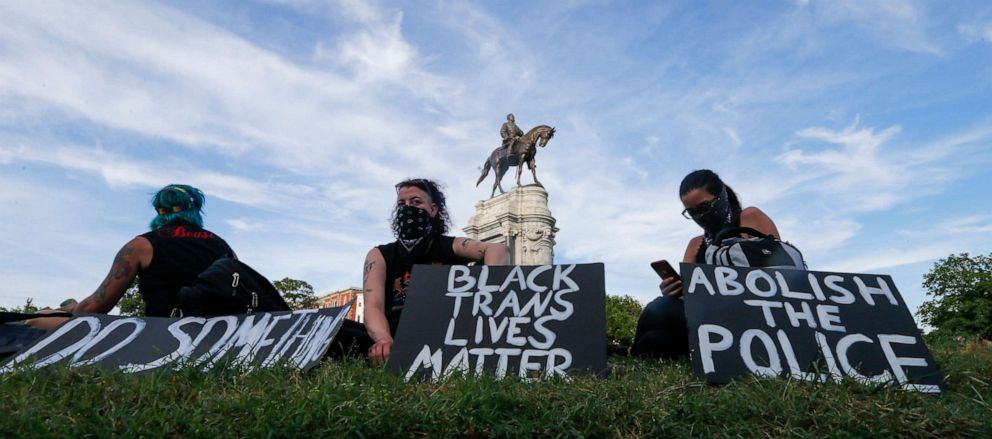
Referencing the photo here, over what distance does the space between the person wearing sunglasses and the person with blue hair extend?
145 centimetres

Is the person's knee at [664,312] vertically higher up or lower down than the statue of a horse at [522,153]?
lower down

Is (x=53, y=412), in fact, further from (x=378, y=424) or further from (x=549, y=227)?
(x=549, y=227)

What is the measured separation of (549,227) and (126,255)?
30201mm

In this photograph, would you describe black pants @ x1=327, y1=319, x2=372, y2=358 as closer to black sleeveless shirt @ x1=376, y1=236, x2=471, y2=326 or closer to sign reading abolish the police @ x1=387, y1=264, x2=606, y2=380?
black sleeveless shirt @ x1=376, y1=236, x2=471, y2=326

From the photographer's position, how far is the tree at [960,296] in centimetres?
3409

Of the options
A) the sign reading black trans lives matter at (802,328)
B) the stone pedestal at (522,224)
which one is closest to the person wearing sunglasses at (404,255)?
the sign reading black trans lives matter at (802,328)

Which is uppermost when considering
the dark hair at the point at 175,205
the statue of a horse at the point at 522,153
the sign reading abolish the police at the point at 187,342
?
the statue of a horse at the point at 522,153

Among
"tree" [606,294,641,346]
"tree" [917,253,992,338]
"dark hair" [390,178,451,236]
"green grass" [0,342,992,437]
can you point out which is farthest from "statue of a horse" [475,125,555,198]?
"green grass" [0,342,992,437]

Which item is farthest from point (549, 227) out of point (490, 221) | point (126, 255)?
point (126, 255)

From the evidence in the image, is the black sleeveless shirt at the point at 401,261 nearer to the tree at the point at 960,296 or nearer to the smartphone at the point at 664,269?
the smartphone at the point at 664,269

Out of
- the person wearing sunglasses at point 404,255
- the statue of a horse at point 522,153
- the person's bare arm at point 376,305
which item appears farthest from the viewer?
the statue of a horse at point 522,153

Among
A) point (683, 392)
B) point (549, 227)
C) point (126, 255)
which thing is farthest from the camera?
point (549, 227)

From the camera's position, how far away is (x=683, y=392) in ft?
9.95

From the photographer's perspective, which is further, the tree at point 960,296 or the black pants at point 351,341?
the tree at point 960,296
